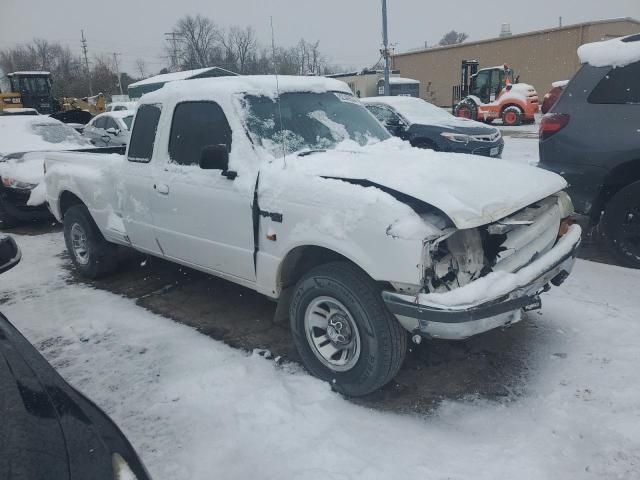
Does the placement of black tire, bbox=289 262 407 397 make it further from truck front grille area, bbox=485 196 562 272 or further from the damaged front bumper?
truck front grille area, bbox=485 196 562 272

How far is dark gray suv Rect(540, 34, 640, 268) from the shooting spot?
4652 mm

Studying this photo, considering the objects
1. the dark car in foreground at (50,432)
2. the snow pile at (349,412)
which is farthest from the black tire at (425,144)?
the dark car in foreground at (50,432)

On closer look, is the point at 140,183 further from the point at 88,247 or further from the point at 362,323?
the point at 362,323

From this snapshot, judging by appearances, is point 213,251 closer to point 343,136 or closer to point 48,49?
point 343,136

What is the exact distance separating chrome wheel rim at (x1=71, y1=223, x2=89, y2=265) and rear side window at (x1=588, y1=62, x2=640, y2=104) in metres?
5.53

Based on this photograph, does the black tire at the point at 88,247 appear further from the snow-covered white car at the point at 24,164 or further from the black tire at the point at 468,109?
the black tire at the point at 468,109

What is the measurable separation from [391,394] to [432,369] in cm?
43

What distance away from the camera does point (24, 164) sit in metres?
8.20

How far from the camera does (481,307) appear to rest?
2.60 meters

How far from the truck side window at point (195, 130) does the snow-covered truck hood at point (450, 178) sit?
747mm

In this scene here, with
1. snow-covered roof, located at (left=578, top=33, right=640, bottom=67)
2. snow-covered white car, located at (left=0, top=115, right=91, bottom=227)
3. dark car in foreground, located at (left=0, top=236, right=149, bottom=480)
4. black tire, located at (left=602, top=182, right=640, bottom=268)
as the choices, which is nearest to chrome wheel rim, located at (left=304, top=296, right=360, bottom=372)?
dark car in foreground, located at (left=0, top=236, right=149, bottom=480)

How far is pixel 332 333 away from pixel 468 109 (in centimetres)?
2178

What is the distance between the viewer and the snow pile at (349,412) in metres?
2.55

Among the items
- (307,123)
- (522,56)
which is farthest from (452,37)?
(307,123)
